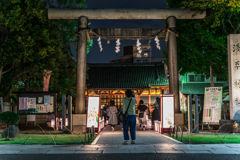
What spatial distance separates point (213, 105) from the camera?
49.4 ft

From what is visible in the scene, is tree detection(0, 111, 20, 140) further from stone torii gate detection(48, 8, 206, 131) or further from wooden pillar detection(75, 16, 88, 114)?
wooden pillar detection(75, 16, 88, 114)

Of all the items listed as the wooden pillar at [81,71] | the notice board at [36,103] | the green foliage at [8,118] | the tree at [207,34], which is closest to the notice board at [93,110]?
the wooden pillar at [81,71]

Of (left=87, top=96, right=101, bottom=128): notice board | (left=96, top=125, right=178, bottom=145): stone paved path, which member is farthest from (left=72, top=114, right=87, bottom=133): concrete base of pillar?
(left=96, top=125, right=178, bottom=145): stone paved path

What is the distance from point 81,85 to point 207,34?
27.1 ft

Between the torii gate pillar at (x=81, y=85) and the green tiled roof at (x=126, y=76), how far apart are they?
1509 centimetres

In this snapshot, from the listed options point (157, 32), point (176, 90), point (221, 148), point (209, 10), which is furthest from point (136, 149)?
point (209, 10)

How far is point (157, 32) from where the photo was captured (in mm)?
16422

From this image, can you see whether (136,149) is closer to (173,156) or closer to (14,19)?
(173,156)

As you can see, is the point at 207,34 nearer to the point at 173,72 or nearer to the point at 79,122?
the point at 173,72

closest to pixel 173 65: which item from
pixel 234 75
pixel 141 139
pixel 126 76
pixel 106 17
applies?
pixel 234 75

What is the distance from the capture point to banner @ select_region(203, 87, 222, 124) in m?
14.8

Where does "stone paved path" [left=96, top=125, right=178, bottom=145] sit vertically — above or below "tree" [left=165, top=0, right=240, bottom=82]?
below

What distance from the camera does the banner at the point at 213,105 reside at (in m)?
14.8

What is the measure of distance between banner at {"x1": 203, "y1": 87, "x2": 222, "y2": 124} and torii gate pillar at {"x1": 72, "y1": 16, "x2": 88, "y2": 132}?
6165 millimetres
